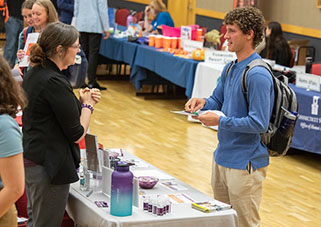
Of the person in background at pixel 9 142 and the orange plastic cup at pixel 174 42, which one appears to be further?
the orange plastic cup at pixel 174 42

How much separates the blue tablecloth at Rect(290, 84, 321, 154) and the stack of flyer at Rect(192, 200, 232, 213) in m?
2.94

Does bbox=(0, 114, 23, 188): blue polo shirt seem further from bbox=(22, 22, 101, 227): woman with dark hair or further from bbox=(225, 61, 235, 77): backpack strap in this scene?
bbox=(225, 61, 235, 77): backpack strap

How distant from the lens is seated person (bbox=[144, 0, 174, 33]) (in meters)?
9.41

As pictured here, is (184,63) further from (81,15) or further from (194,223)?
(194,223)

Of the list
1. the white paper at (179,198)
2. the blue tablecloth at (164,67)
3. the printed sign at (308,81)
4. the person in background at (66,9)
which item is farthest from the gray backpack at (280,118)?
the person in background at (66,9)

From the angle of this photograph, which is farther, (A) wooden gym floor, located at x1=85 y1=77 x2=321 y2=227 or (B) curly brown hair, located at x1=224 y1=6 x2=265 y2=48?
(A) wooden gym floor, located at x1=85 y1=77 x2=321 y2=227

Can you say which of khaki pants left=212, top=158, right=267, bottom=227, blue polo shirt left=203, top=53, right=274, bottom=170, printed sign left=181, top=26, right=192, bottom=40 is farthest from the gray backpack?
printed sign left=181, top=26, right=192, bottom=40

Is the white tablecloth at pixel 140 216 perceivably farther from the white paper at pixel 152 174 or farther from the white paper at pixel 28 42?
the white paper at pixel 28 42

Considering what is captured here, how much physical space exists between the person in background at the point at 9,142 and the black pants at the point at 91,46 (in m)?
6.80

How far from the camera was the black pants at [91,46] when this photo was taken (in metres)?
8.68

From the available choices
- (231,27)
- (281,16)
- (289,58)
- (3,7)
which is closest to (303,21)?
(281,16)

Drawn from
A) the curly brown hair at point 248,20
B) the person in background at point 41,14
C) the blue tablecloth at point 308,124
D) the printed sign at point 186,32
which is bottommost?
the blue tablecloth at point 308,124

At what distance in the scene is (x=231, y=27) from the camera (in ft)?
9.48

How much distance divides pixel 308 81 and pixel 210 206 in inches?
130
